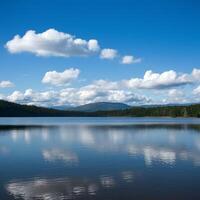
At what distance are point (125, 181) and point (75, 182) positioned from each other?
400 centimetres

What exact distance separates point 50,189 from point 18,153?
Result: 21.5 m

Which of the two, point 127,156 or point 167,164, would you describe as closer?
point 167,164

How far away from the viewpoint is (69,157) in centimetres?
3969

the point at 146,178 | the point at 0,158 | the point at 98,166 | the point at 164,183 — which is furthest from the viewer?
the point at 0,158

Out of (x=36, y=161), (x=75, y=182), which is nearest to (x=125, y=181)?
(x=75, y=182)

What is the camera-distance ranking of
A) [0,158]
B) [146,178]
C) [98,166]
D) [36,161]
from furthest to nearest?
1. [0,158]
2. [36,161]
3. [98,166]
4. [146,178]

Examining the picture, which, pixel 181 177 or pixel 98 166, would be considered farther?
pixel 98 166

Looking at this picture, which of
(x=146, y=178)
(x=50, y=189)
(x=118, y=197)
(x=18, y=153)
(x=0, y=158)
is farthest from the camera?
(x=18, y=153)

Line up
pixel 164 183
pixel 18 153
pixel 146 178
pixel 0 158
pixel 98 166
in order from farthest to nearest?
pixel 18 153 < pixel 0 158 < pixel 98 166 < pixel 146 178 < pixel 164 183

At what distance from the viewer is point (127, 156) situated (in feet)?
134

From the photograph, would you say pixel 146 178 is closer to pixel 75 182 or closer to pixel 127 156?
pixel 75 182

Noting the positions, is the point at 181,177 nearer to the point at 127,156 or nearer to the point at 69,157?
the point at 127,156

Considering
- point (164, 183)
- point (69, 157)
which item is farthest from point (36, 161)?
point (164, 183)

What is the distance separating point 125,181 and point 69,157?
14.2 meters
